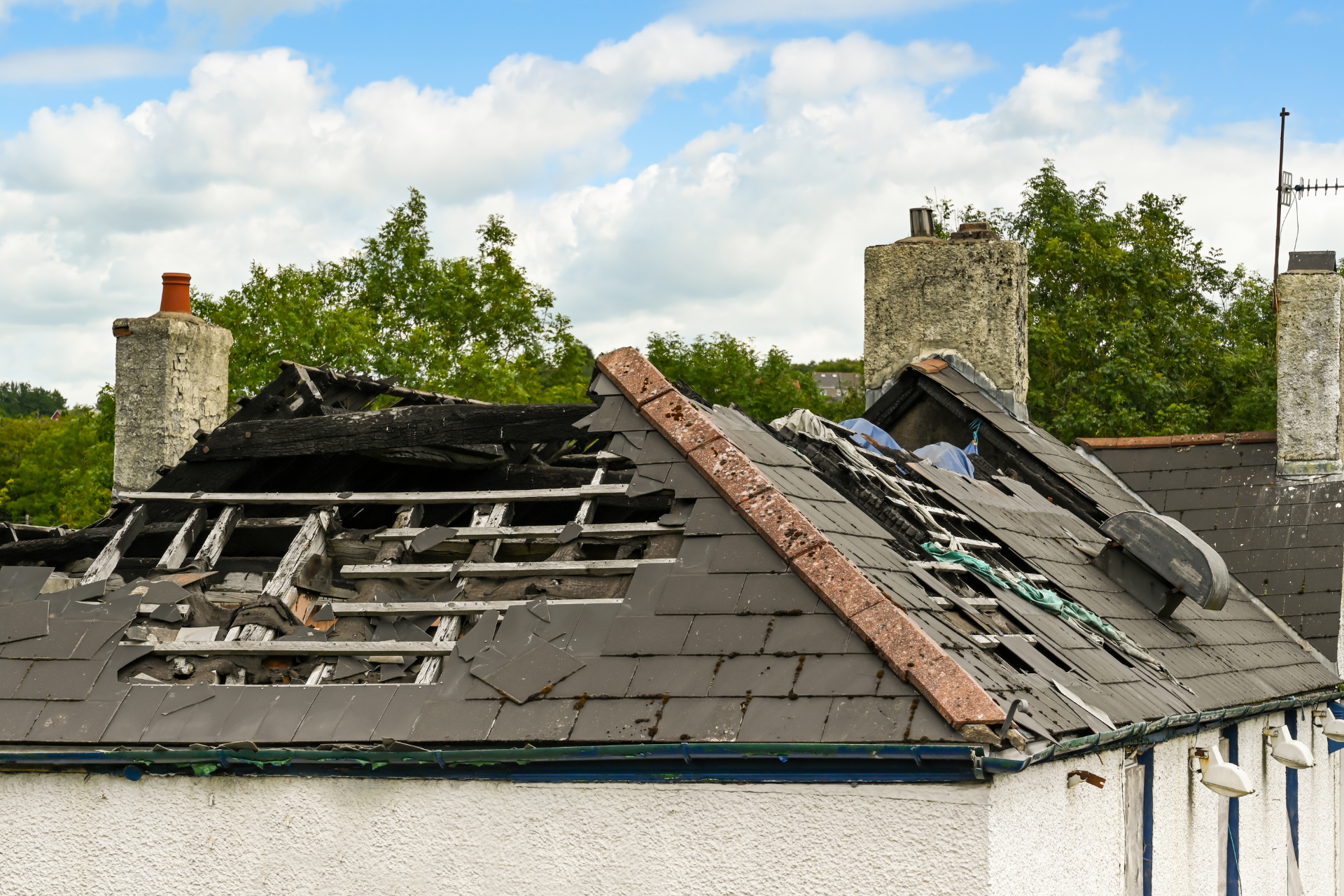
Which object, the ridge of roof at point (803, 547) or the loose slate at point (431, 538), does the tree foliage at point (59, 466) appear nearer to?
the loose slate at point (431, 538)

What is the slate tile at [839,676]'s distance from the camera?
5348 millimetres

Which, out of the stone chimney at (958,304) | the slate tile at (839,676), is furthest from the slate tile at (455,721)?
the stone chimney at (958,304)

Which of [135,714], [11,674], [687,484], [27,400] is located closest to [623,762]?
[687,484]

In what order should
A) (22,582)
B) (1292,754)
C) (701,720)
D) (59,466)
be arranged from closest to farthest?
(701,720) → (22,582) → (1292,754) → (59,466)

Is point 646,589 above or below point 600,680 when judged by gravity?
above

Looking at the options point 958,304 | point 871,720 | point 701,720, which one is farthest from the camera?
point 958,304

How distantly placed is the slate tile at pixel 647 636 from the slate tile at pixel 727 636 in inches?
2.1

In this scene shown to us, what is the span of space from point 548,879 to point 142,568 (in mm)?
3607

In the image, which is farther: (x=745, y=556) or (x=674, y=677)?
(x=745, y=556)

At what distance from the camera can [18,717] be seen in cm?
637

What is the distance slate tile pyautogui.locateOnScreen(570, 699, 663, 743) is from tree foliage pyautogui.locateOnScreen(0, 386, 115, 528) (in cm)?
2708

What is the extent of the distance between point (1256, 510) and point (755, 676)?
940 centimetres

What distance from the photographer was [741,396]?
4719 centimetres

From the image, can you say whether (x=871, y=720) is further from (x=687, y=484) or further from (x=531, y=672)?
(x=687, y=484)
